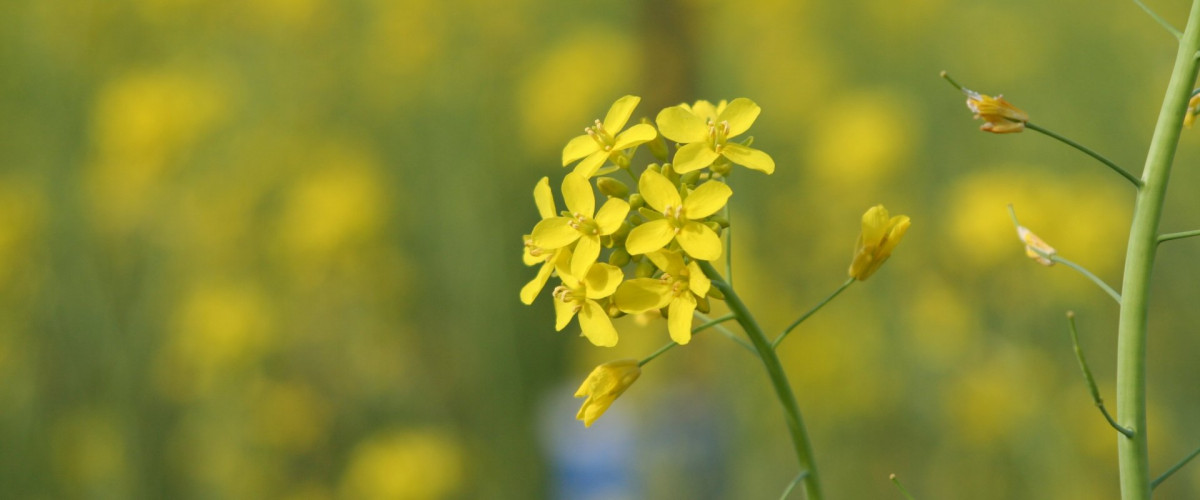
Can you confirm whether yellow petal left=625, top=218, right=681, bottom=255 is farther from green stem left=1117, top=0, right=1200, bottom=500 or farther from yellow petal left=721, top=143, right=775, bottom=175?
green stem left=1117, top=0, right=1200, bottom=500

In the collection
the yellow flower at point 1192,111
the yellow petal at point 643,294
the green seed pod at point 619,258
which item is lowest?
the yellow petal at point 643,294

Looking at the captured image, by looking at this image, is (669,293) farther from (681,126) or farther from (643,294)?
(681,126)

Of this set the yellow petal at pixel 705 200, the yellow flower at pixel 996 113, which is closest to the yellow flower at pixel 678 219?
the yellow petal at pixel 705 200

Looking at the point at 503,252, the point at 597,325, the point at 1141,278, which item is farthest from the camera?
the point at 503,252

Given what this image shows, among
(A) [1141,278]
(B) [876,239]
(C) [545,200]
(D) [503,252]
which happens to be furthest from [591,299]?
(D) [503,252]

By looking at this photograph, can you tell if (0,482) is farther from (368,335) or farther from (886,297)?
(886,297)

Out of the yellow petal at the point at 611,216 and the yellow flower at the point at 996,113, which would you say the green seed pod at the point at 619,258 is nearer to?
the yellow petal at the point at 611,216
